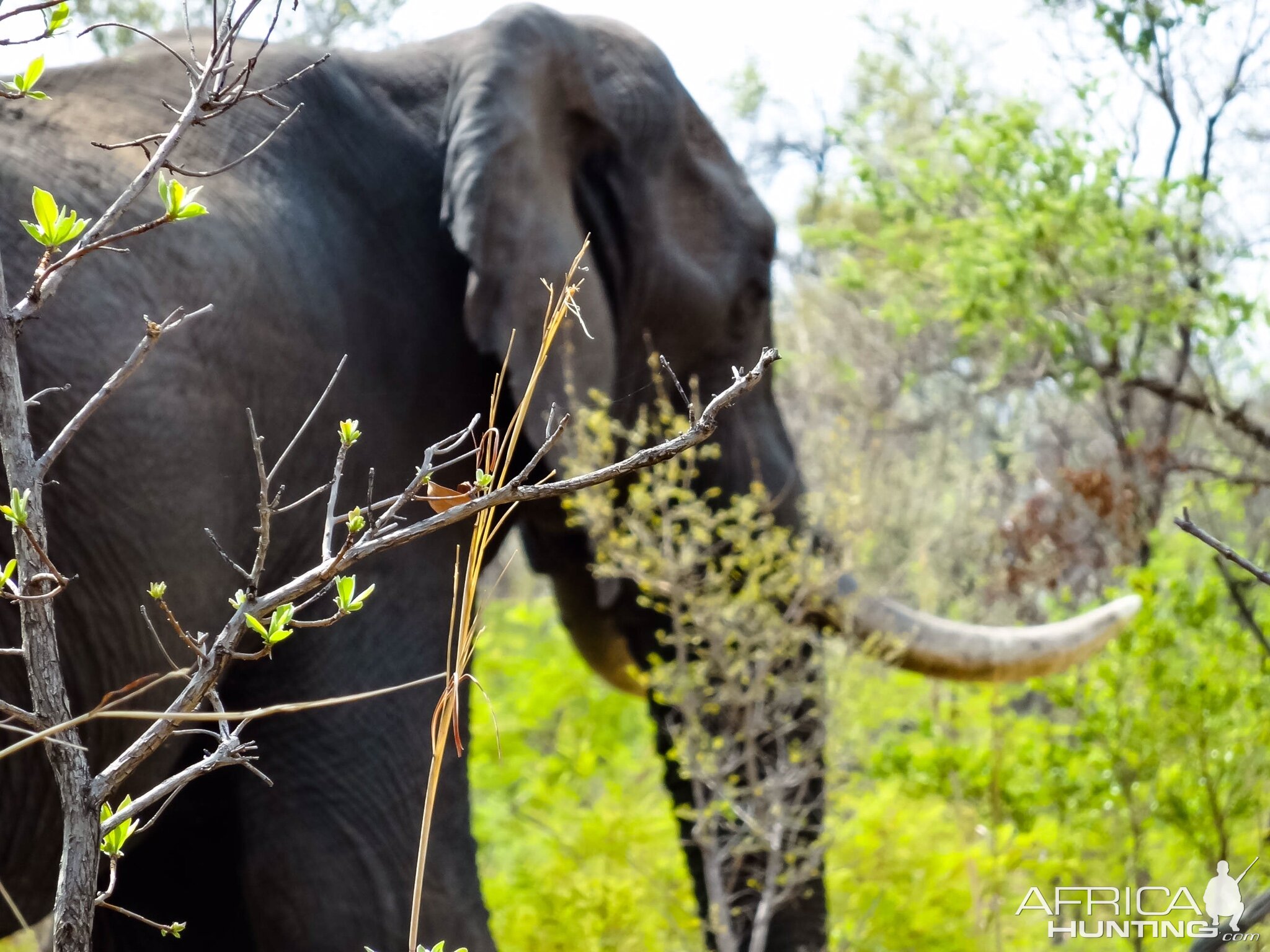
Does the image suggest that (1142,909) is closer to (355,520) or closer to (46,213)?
(355,520)

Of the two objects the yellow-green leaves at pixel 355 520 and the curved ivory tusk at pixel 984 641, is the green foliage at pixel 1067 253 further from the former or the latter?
the yellow-green leaves at pixel 355 520

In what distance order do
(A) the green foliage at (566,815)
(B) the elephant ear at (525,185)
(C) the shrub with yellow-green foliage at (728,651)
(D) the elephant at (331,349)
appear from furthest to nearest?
(A) the green foliage at (566,815) < (C) the shrub with yellow-green foliage at (728,651) < (B) the elephant ear at (525,185) < (D) the elephant at (331,349)

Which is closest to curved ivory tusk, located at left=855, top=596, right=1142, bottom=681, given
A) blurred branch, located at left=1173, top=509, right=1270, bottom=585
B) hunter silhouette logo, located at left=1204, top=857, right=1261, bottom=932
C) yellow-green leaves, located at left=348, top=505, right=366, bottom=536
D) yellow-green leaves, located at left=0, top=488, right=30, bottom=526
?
hunter silhouette logo, located at left=1204, top=857, right=1261, bottom=932

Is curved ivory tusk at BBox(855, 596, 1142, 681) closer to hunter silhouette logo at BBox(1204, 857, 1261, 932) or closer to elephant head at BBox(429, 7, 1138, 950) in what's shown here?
elephant head at BBox(429, 7, 1138, 950)

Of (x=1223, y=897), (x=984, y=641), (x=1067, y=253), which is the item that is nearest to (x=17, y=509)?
(x=1223, y=897)

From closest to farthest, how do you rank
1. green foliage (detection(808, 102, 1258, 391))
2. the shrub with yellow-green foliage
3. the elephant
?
the elephant < the shrub with yellow-green foliage < green foliage (detection(808, 102, 1258, 391))

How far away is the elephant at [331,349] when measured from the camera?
2275 millimetres

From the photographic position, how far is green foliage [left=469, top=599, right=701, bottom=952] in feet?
13.0

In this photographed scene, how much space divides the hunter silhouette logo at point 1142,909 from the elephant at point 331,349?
1.20 metres

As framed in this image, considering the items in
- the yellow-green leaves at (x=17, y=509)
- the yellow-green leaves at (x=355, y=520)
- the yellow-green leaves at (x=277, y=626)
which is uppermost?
the yellow-green leaves at (x=17, y=509)

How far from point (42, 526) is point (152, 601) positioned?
1488 mm

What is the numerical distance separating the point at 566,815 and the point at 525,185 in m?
2.27

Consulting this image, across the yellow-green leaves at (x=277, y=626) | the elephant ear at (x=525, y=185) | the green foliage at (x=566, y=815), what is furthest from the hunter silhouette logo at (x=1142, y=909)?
the elephant ear at (x=525, y=185)

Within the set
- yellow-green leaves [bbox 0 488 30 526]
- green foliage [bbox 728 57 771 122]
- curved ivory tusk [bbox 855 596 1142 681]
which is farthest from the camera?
green foliage [bbox 728 57 771 122]
